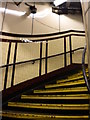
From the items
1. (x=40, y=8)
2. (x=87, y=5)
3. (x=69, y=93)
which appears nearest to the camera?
(x=87, y=5)

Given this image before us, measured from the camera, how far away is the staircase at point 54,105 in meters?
2.01

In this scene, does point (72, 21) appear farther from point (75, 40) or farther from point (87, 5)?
point (87, 5)

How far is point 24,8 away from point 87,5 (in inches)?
159

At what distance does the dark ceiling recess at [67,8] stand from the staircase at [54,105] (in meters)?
3.66

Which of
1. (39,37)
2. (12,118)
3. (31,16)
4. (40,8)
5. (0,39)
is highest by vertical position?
(40,8)

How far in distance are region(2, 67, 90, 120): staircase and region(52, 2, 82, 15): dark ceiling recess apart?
3657 mm

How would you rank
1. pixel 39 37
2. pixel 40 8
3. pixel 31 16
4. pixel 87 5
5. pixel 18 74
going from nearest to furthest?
pixel 87 5 < pixel 18 74 < pixel 39 37 < pixel 31 16 < pixel 40 8

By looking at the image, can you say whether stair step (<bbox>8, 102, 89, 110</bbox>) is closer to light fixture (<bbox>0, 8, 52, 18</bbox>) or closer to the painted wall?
the painted wall

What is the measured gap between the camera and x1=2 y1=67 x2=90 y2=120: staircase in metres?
2.01

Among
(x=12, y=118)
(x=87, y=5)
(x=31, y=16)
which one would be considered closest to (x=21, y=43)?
(x=31, y=16)

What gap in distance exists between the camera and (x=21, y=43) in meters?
3.78

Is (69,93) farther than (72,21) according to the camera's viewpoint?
No

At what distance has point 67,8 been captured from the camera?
588cm

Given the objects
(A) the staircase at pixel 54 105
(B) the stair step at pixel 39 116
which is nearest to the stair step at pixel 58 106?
(A) the staircase at pixel 54 105
